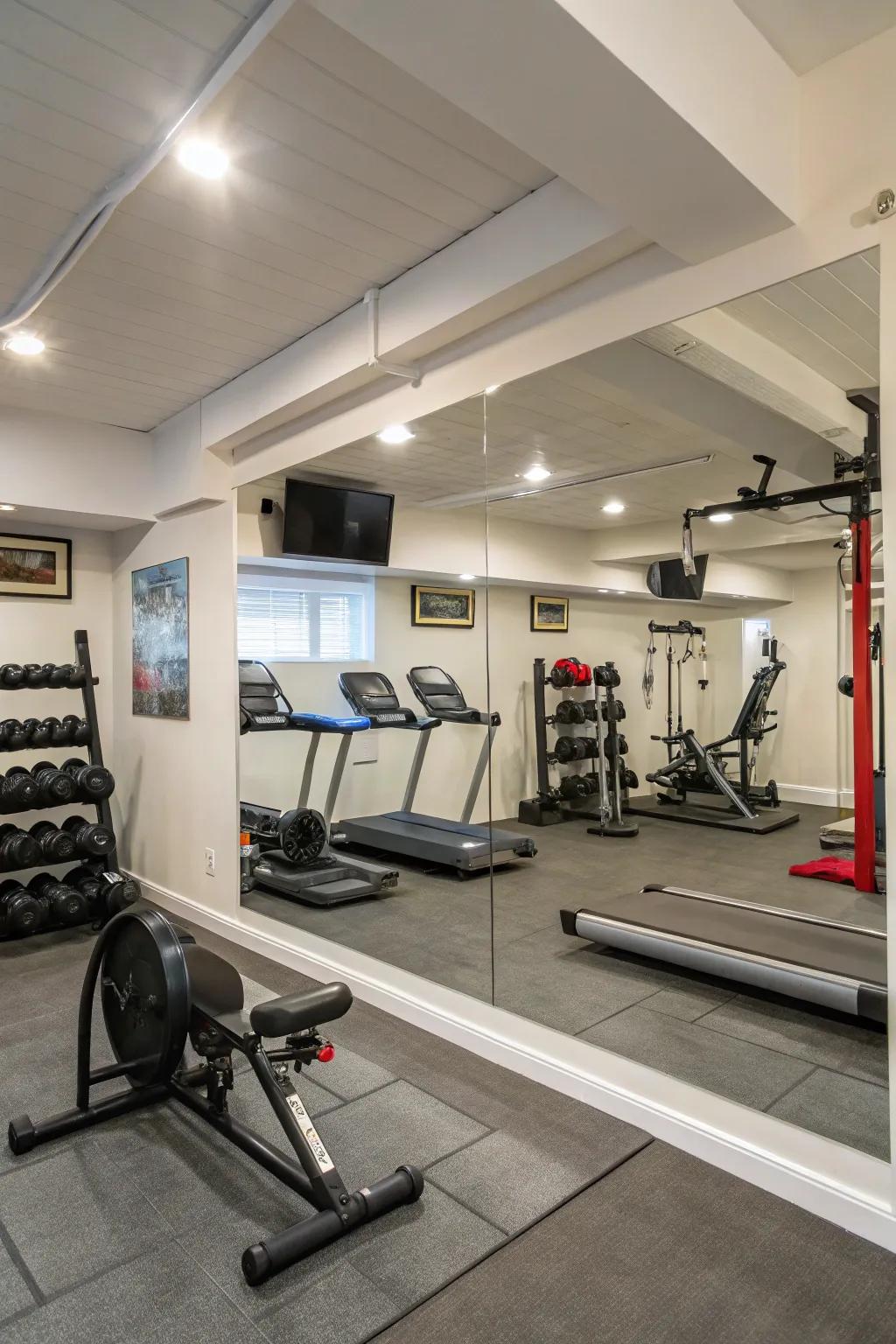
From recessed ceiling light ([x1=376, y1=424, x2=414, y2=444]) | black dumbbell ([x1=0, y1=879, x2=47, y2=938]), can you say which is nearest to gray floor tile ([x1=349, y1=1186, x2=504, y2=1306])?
recessed ceiling light ([x1=376, y1=424, x2=414, y2=444])

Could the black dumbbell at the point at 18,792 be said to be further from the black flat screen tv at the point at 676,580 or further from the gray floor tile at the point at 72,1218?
the black flat screen tv at the point at 676,580

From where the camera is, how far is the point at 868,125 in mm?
1842

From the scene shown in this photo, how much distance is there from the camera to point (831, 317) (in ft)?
6.46

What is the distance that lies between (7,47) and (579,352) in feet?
5.27

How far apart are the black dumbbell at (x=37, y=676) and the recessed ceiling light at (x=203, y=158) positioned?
3033 millimetres

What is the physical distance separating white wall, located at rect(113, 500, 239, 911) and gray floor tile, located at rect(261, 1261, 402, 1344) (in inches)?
101

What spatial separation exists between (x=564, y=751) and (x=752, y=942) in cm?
93

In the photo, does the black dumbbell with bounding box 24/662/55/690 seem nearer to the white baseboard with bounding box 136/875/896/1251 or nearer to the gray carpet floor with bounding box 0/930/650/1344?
the gray carpet floor with bounding box 0/930/650/1344

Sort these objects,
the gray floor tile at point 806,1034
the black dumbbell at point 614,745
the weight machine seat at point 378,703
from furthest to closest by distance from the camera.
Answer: the weight machine seat at point 378,703, the black dumbbell at point 614,745, the gray floor tile at point 806,1034

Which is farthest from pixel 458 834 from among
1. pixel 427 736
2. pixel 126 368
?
pixel 126 368

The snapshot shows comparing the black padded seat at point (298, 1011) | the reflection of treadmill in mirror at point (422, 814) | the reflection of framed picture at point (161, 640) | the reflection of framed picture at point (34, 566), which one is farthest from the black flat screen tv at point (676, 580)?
the reflection of framed picture at point (34, 566)

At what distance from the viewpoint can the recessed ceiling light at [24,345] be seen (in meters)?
3.30

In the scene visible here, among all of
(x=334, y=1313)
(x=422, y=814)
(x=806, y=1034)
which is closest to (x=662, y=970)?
(x=806, y=1034)

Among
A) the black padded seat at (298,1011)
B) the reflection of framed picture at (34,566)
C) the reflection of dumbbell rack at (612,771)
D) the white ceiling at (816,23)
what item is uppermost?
the white ceiling at (816,23)
